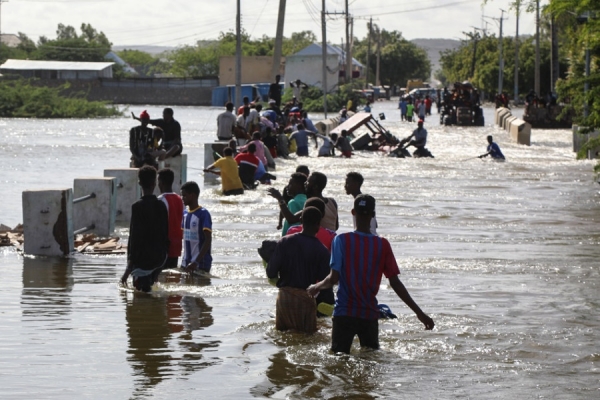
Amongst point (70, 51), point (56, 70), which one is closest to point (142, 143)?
point (56, 70)

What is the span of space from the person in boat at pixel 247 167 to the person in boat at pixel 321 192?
1350 centimetres

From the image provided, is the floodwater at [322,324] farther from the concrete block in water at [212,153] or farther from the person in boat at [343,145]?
the person in boat at [343,145]

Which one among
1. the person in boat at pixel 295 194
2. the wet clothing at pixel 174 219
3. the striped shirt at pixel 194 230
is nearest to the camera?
the person in boat at pixel 295 194

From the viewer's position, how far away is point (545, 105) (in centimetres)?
5997

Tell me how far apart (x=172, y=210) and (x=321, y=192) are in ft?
6.49

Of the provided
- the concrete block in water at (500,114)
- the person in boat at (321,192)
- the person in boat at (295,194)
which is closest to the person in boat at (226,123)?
the person in boat at (295,194)

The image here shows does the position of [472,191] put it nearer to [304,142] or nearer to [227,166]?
[227,166]

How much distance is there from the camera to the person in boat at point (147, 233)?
11.2 m

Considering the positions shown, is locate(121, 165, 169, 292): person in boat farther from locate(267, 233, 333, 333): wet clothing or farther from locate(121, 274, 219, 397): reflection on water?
locate(267, 233, 333, 333): wet clothing

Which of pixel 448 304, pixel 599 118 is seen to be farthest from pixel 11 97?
pixel 448 304

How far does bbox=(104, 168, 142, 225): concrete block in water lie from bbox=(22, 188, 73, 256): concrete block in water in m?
3.39

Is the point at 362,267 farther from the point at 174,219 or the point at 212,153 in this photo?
the point at 212,153

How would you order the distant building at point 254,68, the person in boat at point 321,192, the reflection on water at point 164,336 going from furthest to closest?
the distant building at point 254,68 → the person in boat at point 321,192 → the reflection on water at point 164,336

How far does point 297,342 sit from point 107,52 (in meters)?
176
